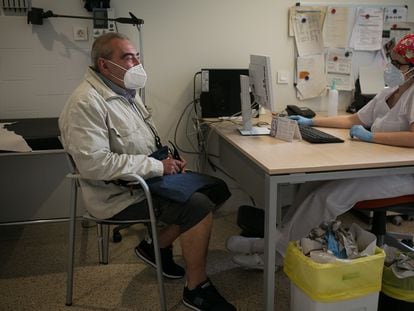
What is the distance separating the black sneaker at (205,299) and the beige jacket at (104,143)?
523 mm

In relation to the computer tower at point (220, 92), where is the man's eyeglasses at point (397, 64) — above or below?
above

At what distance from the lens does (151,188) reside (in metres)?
1.77

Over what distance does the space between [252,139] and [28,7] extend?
5.61 ft

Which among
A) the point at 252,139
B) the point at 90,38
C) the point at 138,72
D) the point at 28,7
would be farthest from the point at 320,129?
the point at 28,7

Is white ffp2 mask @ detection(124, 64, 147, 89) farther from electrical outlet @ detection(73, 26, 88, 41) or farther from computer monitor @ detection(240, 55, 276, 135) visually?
electrical outlet @ detection(73, 26, 88, 41)

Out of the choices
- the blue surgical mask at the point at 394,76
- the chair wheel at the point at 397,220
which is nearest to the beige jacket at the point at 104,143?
the blue surgical mask at the point at 394,76

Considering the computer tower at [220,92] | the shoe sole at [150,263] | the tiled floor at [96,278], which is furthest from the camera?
the computer tower at [220,92]

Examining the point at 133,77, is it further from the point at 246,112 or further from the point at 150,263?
the point at 150,263

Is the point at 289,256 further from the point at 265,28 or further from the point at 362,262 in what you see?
the point at 265,28

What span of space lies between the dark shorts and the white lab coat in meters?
0.45

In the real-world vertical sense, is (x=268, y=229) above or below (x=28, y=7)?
below

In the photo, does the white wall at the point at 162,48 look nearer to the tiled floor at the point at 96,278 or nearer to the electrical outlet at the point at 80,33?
the electrical outlet at the point at 80,33

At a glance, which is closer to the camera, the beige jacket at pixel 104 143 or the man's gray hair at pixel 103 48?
the beige jacket at pixel 104 143

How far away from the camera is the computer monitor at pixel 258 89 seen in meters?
2.02
